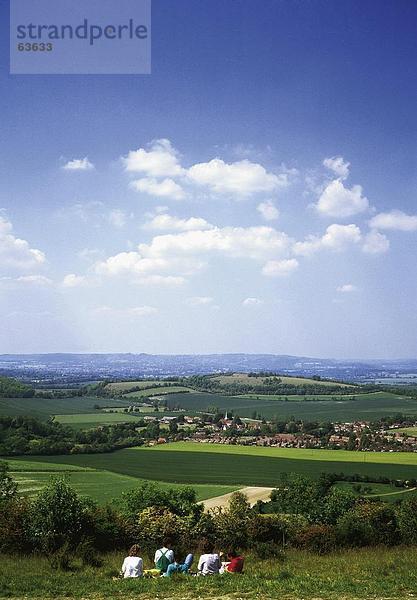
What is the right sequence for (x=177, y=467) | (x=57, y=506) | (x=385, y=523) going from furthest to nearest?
(x=177, y=467) < (x=385, y=523) < (x=57, y=506)

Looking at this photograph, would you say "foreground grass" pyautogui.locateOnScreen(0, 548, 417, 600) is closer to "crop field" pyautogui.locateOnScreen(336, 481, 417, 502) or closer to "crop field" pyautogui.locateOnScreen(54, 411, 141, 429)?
"crop field" pyautogui.locateOnScreen(336, 481, 417, 502)

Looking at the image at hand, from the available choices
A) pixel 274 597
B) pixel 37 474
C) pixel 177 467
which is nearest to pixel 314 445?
pixel 177 467

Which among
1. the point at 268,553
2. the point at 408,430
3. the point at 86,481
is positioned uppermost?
the point at 268,553

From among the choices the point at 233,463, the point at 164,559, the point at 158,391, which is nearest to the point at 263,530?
the point at 164,559

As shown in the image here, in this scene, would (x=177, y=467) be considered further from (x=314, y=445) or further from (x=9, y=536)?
(x=9, y=536)

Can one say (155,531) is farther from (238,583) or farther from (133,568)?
(238,583)

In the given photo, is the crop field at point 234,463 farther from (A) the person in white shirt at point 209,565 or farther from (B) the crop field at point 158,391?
(B) the crop field at point 158,391
